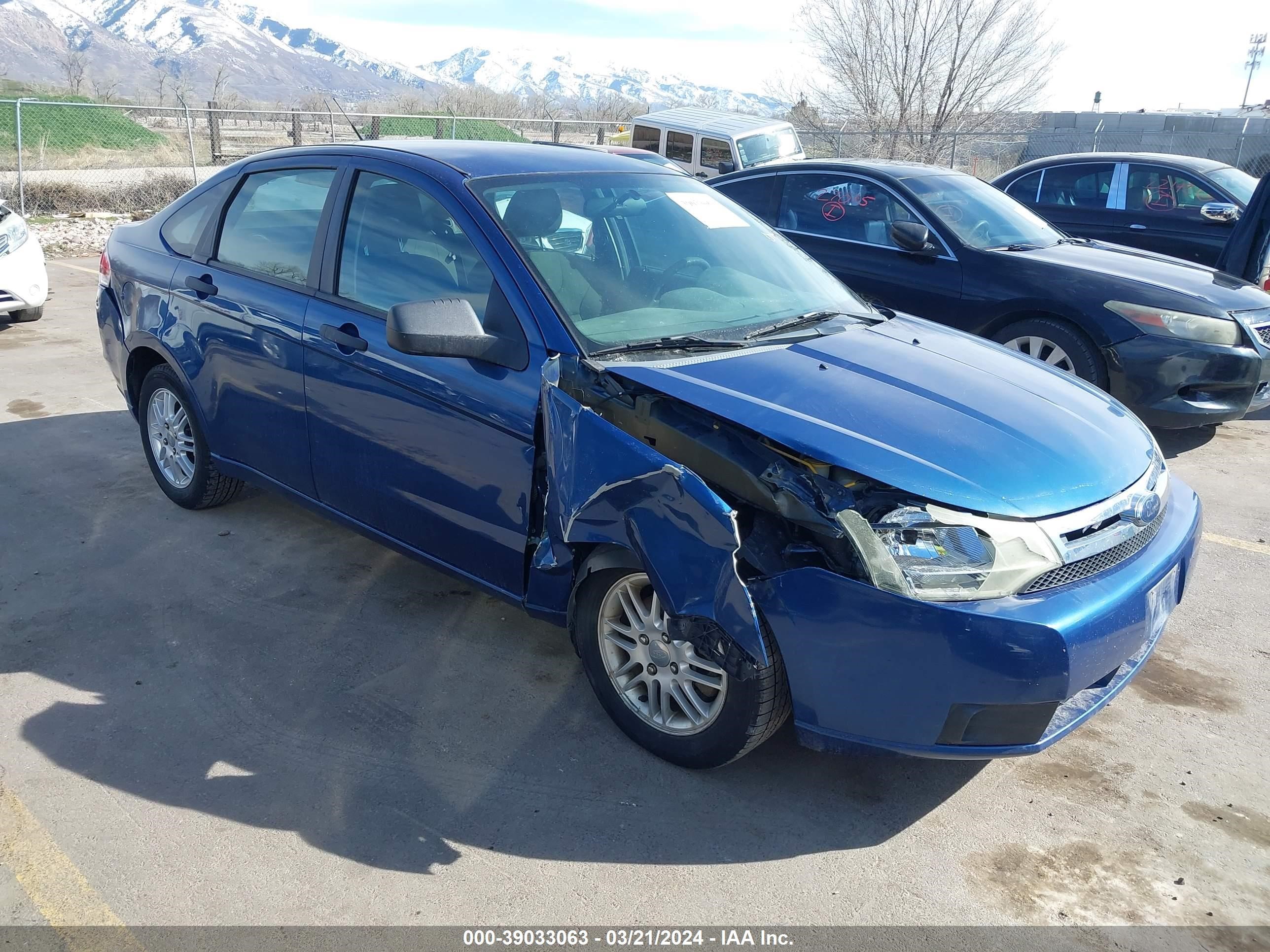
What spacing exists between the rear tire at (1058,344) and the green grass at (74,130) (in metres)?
28.0

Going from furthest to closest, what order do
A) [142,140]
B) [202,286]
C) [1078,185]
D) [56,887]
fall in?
[142,140] → [1078,185] → [202,286] → [56,887]

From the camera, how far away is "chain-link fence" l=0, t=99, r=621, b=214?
650 inches

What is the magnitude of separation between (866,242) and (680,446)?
4.77m

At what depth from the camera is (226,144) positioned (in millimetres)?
27719

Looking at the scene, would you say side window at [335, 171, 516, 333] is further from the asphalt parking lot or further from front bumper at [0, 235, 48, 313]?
front bumper at [0, 235, 48, 313]

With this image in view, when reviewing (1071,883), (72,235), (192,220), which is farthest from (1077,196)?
(72,235)

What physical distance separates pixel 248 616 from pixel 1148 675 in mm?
3466

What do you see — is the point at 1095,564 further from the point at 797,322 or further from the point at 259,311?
the point at 259,311

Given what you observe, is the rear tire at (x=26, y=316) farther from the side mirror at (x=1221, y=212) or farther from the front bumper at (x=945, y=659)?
the side mirror at (x=1221, y=212)

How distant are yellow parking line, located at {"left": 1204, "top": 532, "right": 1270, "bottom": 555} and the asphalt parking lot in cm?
47

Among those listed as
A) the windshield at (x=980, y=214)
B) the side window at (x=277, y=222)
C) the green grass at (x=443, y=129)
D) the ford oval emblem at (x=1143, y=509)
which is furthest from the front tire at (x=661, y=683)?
the green grass at (x=443, y=129)

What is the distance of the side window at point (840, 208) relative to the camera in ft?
23.2

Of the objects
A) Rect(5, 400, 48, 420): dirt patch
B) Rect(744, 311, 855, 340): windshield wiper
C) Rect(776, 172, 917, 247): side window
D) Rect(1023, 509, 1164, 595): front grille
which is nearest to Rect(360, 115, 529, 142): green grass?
Rect(776, 172, 917, 247): side window

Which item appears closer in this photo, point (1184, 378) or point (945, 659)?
point (945, 659)
